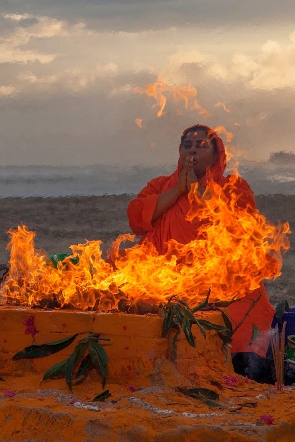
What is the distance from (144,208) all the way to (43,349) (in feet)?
7.02

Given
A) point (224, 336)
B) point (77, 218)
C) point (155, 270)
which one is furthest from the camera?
point (77, 218)

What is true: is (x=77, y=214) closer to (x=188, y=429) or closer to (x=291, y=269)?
(x=291, y=269)

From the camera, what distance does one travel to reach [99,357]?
510 cm

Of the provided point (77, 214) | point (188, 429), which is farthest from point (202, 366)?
point (77, 214)

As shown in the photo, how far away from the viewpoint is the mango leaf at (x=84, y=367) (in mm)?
5110

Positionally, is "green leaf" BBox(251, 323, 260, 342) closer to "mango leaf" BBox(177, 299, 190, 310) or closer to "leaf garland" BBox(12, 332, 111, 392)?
"mango leaf" BBox(177, 299, 190, 310)

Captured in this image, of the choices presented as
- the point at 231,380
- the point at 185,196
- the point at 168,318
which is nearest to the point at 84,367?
the point at 168,318

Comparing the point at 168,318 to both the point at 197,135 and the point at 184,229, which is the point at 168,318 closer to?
the point at 184,229

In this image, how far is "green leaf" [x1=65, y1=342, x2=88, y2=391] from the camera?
5.03 meters

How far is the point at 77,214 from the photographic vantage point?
20203 millimetres

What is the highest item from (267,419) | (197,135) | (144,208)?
(197,135)

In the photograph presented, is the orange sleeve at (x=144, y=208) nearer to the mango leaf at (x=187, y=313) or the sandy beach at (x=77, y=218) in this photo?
the mango leaf at (x=187, y=313)

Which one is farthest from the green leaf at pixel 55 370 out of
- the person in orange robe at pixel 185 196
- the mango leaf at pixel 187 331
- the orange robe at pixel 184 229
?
the person in orange robe at pixel 185 196

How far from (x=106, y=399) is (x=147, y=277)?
1.03 metres
